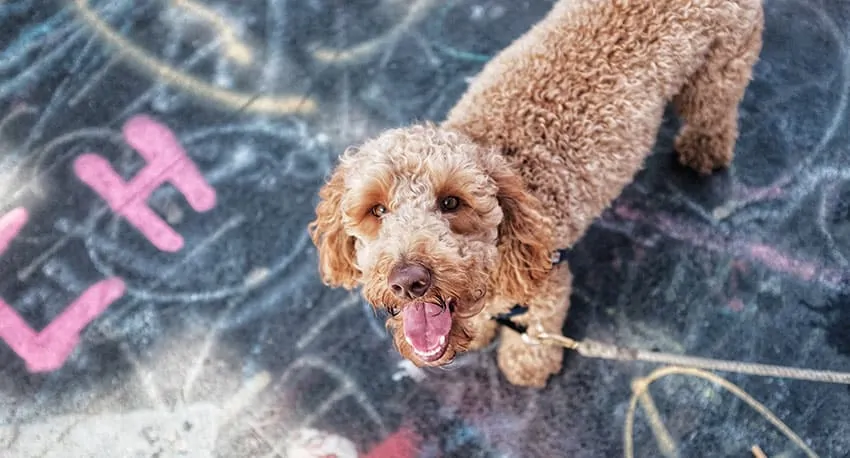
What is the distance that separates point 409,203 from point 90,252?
208cm

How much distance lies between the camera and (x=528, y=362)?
264 cm

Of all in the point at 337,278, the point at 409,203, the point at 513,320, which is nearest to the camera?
the point at 409,203

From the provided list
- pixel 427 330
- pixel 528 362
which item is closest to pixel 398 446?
pixel 528 362

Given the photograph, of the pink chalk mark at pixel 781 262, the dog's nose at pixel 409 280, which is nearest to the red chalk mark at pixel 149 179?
the dog's nose at pixel 409 280

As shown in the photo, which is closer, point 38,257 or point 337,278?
point 337,278

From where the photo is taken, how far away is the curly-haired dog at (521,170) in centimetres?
192

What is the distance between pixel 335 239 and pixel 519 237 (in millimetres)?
636

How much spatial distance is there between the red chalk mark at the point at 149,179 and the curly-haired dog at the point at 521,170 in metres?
1.24

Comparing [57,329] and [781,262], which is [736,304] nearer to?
[781,262]

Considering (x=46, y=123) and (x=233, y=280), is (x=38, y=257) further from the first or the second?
Result: (x=233, y=280)

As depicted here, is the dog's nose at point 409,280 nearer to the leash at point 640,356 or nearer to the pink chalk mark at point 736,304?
the leash at point 640,356

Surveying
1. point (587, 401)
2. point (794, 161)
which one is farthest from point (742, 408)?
point (794, 161)

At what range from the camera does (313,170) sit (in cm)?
325

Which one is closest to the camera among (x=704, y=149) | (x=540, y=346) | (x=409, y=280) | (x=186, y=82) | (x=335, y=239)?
(x=409, y=280)
